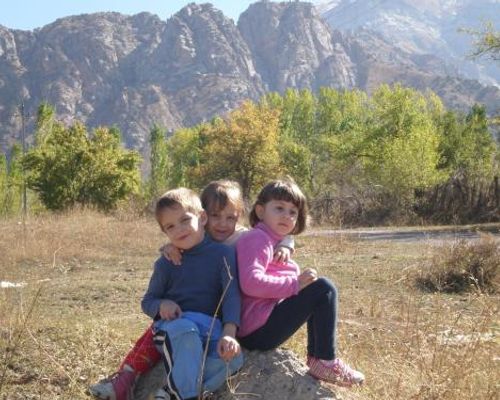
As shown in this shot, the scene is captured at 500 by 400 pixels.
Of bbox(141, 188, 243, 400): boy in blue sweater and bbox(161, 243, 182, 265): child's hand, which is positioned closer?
bbox(141, 188, 243, 400): boy in blue sweater

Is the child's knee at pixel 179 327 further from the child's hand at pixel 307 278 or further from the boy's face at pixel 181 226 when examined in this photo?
the child's hand at pixel 307 278

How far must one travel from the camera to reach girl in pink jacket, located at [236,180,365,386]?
317 cm

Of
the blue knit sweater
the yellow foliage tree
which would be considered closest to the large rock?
the blue knit sweater

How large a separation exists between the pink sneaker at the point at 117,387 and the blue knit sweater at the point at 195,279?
1.32ft

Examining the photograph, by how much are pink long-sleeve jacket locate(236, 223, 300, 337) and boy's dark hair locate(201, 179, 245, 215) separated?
20cm

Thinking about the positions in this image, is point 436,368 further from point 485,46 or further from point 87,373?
point 485,46

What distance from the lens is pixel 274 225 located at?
332 cm

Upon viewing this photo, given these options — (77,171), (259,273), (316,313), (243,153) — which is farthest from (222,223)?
(243,153)

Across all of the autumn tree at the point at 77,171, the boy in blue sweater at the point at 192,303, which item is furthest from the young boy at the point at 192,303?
the autumn tree at the point at 77,171

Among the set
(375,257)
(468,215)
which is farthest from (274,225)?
(468,215)

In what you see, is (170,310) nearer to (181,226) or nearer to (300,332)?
(181,226)

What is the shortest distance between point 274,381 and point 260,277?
1.77 feet

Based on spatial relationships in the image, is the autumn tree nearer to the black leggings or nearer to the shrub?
the shrub

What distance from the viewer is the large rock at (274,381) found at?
316cm
